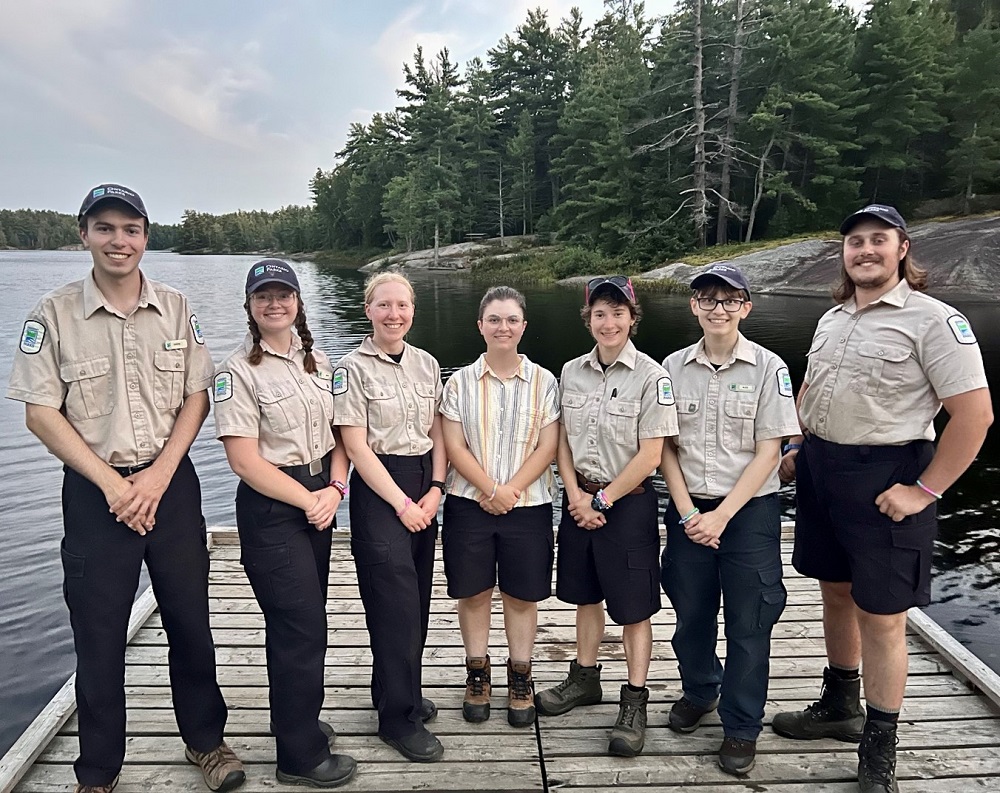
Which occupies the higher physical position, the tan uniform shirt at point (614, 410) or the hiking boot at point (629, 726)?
the tan uniform shirt at point (614, 410)

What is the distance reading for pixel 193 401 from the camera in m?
2.52

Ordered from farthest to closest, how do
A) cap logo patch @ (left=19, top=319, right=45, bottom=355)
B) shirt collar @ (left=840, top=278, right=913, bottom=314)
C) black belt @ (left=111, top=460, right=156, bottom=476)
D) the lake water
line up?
the lake water < shirt collar @ (left=840, top=278, right=913, bottom=314) < black belt @ (left=111, top=460, right=156, bottom=476) < cap logo patch @ (left=19, top=319, right=45, bottom=355)

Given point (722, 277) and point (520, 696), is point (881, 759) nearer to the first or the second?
point (520, 696)

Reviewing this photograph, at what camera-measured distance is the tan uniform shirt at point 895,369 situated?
91.7 inches

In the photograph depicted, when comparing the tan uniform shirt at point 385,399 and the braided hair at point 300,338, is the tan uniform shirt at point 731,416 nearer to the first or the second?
the tan uniform shirt at point 385,399

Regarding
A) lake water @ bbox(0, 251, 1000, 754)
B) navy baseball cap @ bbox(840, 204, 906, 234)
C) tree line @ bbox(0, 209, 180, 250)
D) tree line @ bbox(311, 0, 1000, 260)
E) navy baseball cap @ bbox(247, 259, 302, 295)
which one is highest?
tree line @ bbox(0, 209, 180, 250)

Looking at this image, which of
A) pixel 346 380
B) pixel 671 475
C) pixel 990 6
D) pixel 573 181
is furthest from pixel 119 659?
pixel 990 6

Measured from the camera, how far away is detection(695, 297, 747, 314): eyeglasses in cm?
262

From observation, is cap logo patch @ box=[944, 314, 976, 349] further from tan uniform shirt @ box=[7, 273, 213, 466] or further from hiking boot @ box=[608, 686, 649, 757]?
tan uniform shirt @ box=[7, 273, 213, 466]

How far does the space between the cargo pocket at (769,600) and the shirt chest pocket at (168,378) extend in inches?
89.8

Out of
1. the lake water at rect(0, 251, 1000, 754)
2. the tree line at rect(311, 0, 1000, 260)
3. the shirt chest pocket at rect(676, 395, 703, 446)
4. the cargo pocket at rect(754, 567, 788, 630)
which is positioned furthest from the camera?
the tree line at rect(311, 0, 1000, 260)

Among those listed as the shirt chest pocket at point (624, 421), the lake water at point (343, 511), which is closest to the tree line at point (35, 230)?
the lake water at point (343, 511)

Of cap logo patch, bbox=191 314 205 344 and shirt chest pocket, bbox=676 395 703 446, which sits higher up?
cap logo patch, bbox=191 314 205 344

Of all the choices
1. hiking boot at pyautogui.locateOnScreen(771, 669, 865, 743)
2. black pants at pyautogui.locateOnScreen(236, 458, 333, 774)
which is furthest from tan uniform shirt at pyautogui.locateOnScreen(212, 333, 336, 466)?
hiking boot at pyautogui.locateOnScreen(771, 669, 865, 743)
